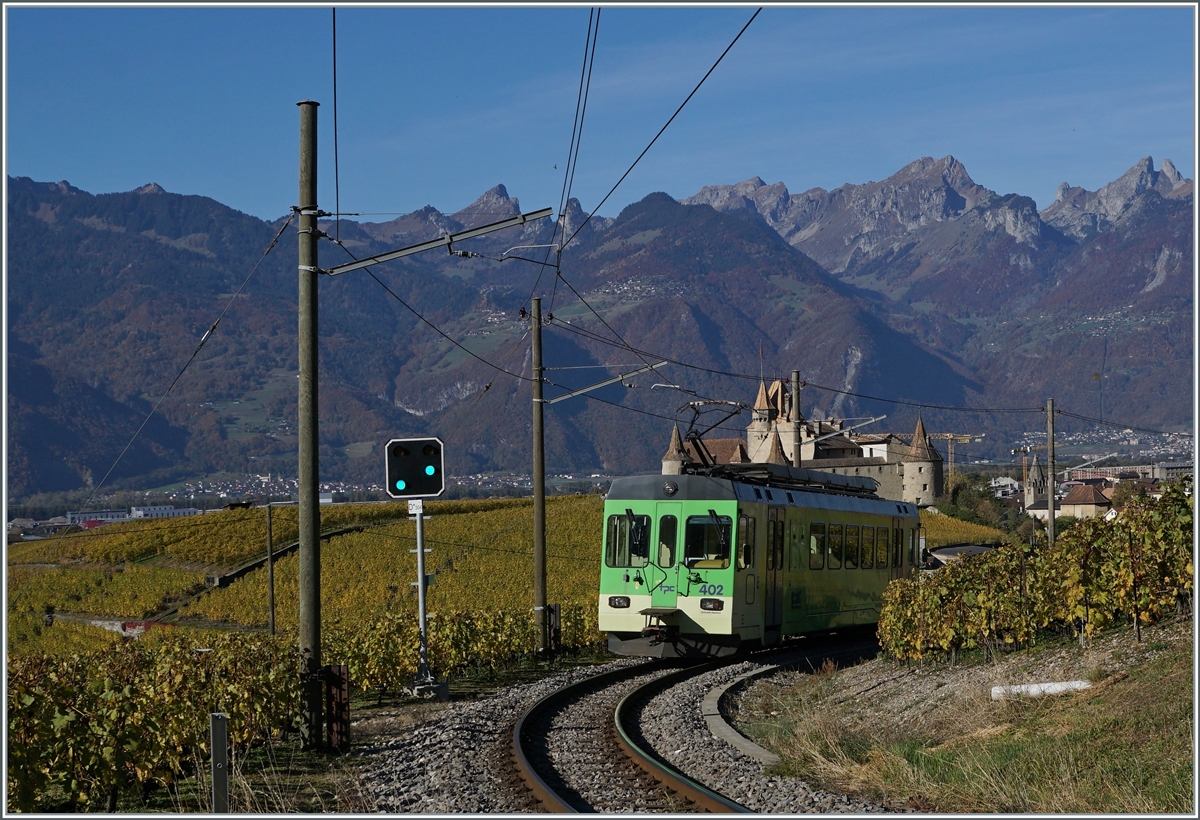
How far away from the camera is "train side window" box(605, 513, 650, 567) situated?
21875mm

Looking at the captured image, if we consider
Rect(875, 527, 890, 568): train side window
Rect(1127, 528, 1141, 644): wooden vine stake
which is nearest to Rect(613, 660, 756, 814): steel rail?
Rect(1127, 528, 1141, 644): wooden vine stake

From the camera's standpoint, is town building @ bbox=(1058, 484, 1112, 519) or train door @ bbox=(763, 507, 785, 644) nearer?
train door @ bbox=(763, 507, 785, 644)

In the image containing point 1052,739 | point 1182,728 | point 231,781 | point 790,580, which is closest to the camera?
point 1182,728

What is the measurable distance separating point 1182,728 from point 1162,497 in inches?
181

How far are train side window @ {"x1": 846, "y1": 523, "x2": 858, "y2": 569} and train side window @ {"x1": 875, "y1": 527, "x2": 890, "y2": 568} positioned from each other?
4.44 feet

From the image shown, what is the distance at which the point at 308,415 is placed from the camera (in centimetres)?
1466

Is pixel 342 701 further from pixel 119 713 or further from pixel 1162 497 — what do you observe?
pixel 1162 497

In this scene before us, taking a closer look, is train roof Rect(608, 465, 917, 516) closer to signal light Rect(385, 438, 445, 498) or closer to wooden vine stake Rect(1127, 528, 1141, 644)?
signal light Rect(385, 438, 445, 498)

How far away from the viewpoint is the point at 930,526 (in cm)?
8888

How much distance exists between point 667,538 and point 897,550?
9.18 meters

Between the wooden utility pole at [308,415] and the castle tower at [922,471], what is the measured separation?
397ft

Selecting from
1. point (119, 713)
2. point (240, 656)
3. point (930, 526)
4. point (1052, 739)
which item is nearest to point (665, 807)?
point (1052, 739)

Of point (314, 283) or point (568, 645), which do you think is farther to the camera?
point (568, 645)

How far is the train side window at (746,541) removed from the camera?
69.7 feet
